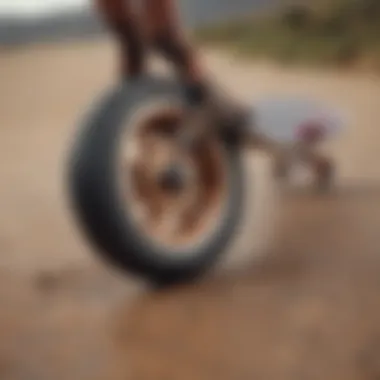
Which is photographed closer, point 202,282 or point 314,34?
point 202,282

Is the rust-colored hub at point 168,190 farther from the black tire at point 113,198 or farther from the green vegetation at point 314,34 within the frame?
the green vegetation at point 314,34

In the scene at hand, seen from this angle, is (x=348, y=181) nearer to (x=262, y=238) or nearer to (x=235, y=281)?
(x=262, y=238)

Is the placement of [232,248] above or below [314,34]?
below

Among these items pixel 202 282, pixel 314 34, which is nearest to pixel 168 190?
pixel 202 282

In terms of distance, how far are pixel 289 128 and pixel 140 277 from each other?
0.84ft

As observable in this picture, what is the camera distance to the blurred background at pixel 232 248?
2.08ft

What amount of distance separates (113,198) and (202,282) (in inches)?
4.2

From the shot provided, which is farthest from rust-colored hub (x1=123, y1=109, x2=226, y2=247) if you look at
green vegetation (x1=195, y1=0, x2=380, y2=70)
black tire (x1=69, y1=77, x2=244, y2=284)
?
green vegetation (x1=195, y1=0, x2=380, y2=70)

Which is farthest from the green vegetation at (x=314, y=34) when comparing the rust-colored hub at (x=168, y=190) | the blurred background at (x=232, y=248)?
the rust-colored hub at (x=168, y=190)

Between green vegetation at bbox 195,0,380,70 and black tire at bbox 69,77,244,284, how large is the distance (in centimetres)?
28

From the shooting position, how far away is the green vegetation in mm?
1037

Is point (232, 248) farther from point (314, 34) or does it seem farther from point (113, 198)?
point (314, 34)

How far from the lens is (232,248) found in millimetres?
826

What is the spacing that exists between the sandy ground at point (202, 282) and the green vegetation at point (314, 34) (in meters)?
0.02
